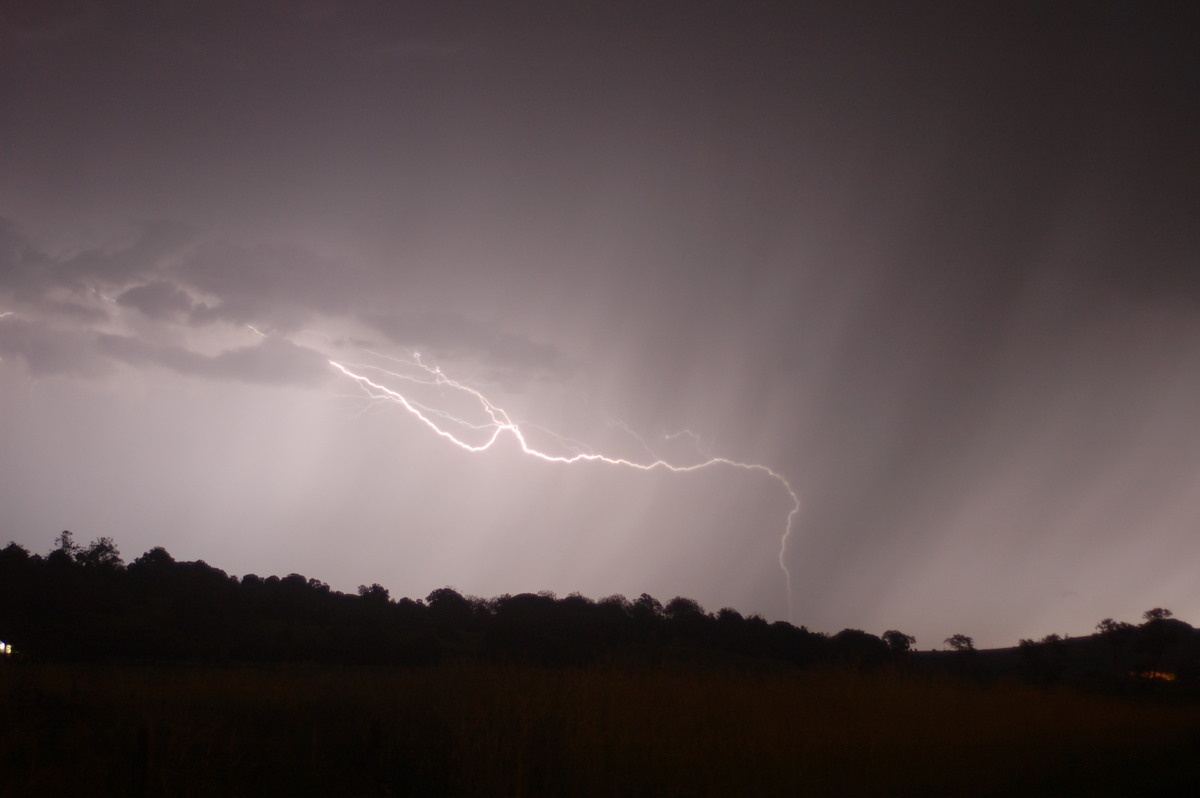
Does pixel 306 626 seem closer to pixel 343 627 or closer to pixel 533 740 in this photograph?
pixel 343 627

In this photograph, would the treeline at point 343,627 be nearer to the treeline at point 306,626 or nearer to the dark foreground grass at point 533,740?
the treeline at point 306,626

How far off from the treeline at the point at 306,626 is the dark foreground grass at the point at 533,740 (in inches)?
118

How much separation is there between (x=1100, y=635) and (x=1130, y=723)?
60.8 m

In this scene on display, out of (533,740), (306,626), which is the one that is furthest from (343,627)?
(533,740)

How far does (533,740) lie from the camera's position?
9.70m

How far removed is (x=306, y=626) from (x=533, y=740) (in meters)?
23.5

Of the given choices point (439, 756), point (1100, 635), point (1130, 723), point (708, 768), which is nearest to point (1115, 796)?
point (708, 768)

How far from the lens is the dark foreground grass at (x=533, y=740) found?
343 inches

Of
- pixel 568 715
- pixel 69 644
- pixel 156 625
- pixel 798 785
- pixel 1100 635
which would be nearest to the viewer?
pixel 798 785

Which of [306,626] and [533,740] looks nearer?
[533,740]

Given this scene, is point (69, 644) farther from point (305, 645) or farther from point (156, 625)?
point (305, 645)

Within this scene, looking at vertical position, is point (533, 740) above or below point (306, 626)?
below

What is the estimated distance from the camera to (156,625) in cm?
2583

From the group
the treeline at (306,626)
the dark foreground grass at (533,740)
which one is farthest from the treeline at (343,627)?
the dark foreground grass at (533,740)
